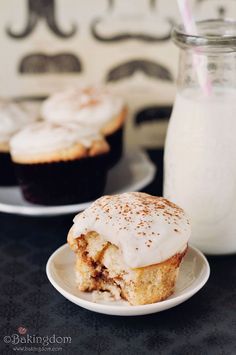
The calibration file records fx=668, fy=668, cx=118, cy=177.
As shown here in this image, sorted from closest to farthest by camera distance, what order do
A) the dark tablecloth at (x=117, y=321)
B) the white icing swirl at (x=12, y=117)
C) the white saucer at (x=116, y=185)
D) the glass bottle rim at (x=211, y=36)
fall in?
the dark tablecloth at (x=117, y=321) < the glass bottle rim at (x=211, y=36) < the white saucer at (x=116, y=185) < the white icing swirl at (x=12, y=117)

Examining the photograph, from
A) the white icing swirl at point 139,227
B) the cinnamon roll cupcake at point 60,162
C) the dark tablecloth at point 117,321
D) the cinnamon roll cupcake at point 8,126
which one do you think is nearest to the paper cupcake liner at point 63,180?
the cinnamon roll cupcake at point 60,162

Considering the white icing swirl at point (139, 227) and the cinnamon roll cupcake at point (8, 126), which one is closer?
the white icing swirl at point (139, 227)

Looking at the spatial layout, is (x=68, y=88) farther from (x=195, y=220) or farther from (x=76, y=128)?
(x=195, y=220)

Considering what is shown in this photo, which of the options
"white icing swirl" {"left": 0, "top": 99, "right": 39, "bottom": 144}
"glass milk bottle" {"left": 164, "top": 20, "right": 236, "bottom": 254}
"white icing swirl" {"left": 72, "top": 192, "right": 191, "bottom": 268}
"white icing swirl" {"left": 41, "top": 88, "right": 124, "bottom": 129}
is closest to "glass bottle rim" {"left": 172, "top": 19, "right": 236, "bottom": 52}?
"glass milk bottle" {"left": 164, "top": 20, "right": 236, "bottom": 254}

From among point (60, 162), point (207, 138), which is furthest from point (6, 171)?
point (207, 138)

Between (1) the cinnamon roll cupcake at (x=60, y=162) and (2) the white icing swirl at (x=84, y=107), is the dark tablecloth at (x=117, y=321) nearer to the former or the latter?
(1) the cinnamon roll cupcake at (x=60, y=162)

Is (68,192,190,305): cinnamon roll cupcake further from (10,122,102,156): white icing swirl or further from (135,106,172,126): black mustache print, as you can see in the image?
(135,106,172,126): black mustache print
